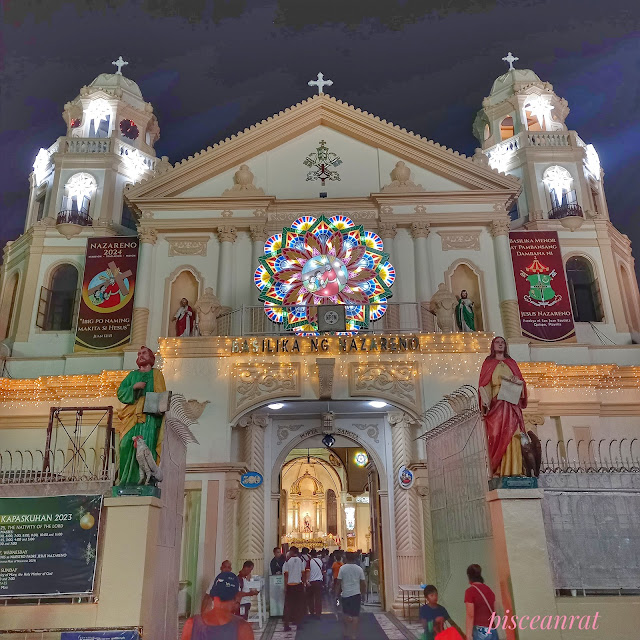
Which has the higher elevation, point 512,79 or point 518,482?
point 512,79

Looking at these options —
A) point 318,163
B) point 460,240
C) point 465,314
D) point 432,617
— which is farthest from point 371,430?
point 432,617

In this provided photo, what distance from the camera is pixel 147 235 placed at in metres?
19.5

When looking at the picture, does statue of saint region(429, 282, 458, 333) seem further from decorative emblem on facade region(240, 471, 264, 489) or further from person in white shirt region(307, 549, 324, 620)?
person in white shirt region(307, 549, 324, 620)

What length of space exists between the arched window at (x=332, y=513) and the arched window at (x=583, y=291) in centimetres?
1590

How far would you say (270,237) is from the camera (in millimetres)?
18641

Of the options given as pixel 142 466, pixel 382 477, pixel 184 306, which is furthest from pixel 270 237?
pixel 142 466

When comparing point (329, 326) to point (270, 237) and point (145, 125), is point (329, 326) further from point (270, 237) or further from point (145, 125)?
point (145, 125)

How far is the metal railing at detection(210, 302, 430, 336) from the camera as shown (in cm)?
1769

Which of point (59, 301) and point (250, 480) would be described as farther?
point (59, 301)

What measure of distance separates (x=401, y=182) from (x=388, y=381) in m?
7.43

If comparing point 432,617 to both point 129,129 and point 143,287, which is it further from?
point 129,129

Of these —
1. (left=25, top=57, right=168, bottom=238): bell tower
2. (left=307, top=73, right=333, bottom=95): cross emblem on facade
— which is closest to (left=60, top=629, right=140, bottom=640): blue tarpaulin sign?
(left=25, top=57, right=168, bottom=238): bell tower

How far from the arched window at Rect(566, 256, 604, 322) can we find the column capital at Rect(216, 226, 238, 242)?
437 inches

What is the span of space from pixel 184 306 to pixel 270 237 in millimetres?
3254
